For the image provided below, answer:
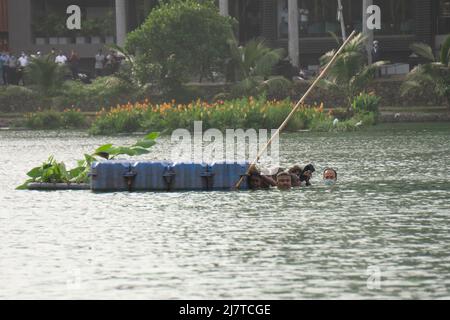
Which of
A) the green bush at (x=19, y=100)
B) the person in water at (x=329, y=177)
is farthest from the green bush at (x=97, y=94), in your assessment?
the person in water at (x=329, y=177)

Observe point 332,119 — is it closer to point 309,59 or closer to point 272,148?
point 272,148

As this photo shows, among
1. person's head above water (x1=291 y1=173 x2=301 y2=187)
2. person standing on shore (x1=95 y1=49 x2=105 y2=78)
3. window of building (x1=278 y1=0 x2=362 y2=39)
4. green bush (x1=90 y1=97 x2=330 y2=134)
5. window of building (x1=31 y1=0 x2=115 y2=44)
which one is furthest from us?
window of building (x1=31 y1=0 x2=115 y2=44)

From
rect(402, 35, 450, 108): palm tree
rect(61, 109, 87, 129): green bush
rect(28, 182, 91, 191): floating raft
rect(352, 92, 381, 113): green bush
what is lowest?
rect(28, 182, 91, 191): floating raft

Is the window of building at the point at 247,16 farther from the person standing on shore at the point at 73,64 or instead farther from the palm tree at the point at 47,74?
the palm tree at the point at 47,74

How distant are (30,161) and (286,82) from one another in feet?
63.8

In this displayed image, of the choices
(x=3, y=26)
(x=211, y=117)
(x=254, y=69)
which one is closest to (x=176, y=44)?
(x=254, y=69)

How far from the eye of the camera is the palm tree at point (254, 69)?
62562 millimetres

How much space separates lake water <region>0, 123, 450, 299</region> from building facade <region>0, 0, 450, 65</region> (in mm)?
33757

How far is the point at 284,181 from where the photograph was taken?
115 ft

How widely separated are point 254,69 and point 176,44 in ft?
11.0

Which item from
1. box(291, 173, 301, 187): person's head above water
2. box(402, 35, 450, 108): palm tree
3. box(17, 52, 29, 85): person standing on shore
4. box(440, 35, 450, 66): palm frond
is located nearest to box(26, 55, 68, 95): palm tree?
box(17, 52, 29, 85): person standing on shore

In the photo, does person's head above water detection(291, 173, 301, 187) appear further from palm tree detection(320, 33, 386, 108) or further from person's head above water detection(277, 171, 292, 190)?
palm tree detection(320, 33, 386, 108)

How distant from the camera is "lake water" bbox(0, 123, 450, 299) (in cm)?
2245
